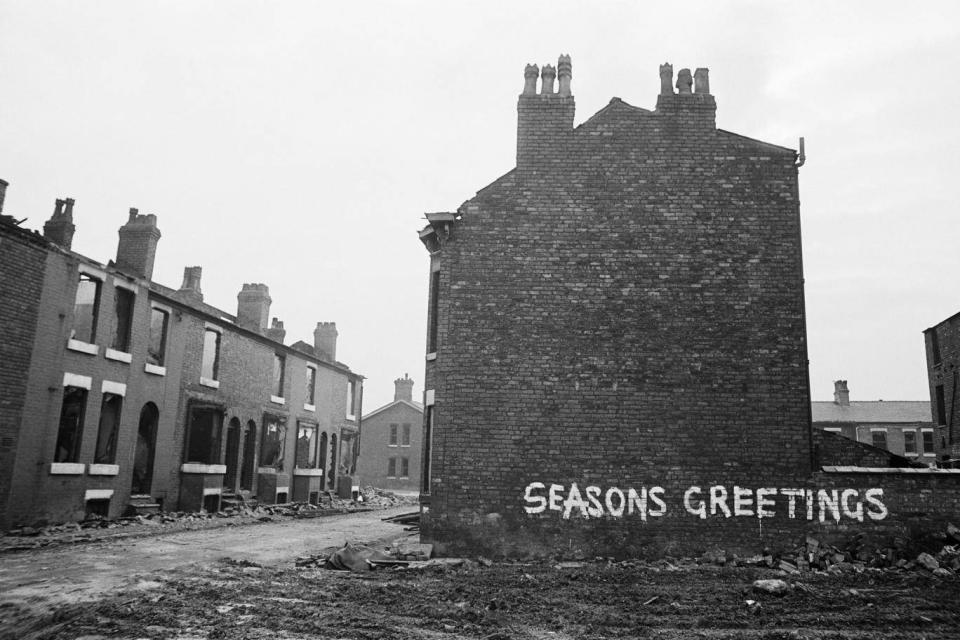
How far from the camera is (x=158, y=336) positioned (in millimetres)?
23125

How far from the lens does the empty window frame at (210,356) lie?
1004 inches

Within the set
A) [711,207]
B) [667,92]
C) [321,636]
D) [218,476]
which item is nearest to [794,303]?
[711,207]

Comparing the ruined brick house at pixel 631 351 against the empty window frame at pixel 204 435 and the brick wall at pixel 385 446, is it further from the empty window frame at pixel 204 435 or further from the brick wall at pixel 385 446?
the brick wall at pixel 385 446

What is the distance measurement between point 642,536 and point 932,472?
16.2 ft

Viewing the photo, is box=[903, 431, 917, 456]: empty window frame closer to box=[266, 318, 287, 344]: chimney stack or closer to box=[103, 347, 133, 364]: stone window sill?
box=[266, 318, 287, 344]: chimney stack

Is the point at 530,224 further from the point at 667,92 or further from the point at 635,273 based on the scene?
the point at 667,92

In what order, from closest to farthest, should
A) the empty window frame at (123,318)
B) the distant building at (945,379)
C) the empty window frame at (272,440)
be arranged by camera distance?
the empty window frame at (123,318) → the empty window frame at (272,440) → the distant building at (945,379)

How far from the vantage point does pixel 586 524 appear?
13.1 metres

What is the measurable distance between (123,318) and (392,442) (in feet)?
120

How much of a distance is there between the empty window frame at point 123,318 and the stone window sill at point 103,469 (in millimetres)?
3249

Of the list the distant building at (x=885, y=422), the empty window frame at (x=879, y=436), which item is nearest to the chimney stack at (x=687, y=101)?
the distant building at (x=885, y=422)

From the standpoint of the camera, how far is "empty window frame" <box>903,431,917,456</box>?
57.2m

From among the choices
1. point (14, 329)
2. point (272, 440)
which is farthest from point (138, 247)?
point (272, 440)

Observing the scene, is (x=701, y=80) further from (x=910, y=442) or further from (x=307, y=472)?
(x=910, y=442)
